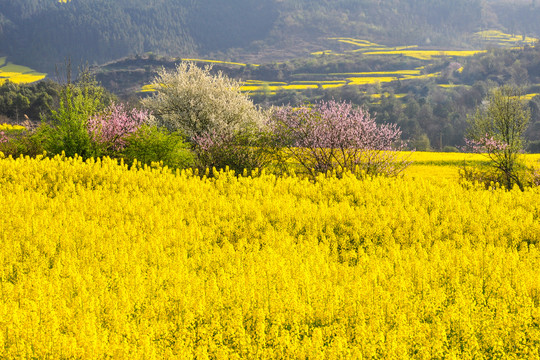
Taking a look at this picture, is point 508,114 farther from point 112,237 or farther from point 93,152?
point 112,237

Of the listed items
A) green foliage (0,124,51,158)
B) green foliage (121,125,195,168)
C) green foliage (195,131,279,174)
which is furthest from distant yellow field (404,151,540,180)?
green foliage (0,124,51,158)

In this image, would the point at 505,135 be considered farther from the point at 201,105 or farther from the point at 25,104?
the point at 25,104

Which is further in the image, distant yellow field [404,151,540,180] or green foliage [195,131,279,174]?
distant yellow field [404,151,540,180]

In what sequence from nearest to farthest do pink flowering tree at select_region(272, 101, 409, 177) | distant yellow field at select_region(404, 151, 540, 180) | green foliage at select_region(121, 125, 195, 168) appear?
1. pink flowering tree at select_region(272, 101, 409, 177)
2. green foliage at select_region(121, 125, 195, 168)
3. distant yellow field at select_region(404, 151, 540, 180)

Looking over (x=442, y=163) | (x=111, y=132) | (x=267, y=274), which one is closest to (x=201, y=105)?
(x=111, y=132)

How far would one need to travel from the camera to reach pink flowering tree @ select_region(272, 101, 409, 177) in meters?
17.8

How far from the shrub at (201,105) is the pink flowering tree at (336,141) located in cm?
675

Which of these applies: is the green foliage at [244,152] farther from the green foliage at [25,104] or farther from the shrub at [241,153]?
the green foliage at [25,104]

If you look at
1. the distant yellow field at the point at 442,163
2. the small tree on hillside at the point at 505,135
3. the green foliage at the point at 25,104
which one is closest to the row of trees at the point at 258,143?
the small tree on hillside at the point at 505,135

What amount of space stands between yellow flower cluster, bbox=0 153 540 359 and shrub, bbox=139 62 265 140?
44.7 feet

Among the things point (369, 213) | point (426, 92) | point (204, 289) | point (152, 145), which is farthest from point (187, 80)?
point (426, 92)

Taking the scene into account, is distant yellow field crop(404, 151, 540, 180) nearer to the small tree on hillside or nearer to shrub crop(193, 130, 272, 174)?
the small tree on hillside

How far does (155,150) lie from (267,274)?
12408 mm

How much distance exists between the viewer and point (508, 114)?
2408 cm
